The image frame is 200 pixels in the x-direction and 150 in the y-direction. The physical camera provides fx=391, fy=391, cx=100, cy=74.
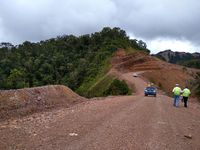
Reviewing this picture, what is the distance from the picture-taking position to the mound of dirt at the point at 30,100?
20844 millimetres

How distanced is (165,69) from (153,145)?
75.7 metres

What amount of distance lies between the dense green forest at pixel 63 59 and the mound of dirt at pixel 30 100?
48174 millimetres

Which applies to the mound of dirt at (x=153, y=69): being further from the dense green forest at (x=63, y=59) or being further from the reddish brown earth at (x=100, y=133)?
the reddish brown earth at (x=100, y=133)

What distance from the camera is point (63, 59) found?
330 ft

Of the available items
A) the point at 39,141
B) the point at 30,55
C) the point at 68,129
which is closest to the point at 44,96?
the point at 68,129

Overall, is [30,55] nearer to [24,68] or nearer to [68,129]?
[24,68]

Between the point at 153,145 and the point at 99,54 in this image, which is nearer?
the point at 153,145

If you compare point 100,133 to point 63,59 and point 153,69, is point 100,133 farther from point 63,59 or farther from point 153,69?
point 63,59

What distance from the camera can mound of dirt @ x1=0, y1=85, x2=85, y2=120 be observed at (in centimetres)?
2084

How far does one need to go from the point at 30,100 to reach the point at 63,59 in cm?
7720

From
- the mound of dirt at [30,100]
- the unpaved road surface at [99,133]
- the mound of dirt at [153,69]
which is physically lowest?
the unpaved road surface at [99,133]

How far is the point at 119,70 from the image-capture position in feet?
288

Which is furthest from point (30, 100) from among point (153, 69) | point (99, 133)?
point (153, 69)

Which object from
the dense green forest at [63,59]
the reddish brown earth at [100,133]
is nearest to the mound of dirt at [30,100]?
the reddish brown earth at [100,133]
